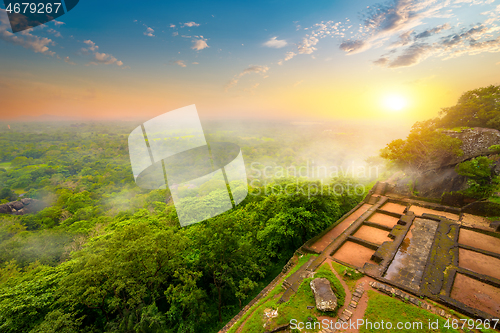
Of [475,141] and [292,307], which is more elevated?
[475,141]

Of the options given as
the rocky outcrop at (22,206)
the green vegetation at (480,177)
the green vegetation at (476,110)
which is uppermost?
the green vegetation at (476,110)

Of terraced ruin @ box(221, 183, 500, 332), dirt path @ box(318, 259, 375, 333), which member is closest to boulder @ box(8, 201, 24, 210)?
terraced ruin @ box(221, 183, 500, 332)

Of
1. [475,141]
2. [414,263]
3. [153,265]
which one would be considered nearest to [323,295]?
[414,263]

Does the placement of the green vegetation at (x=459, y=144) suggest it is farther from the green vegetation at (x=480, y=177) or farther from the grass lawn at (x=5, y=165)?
the grass lawn at (x=5, y=165)

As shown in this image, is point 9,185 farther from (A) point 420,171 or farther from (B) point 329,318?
(A) point 420,171

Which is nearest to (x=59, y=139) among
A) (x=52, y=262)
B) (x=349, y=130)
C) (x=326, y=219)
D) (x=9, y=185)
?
(x=9, y=185)

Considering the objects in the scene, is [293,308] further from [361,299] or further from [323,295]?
[361,299]

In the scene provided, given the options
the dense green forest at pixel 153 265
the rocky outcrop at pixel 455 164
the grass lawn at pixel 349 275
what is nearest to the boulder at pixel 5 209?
the dense green forest at pixel 153 265
